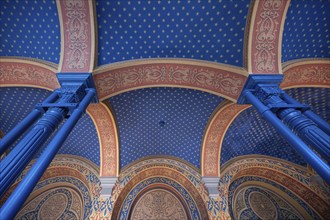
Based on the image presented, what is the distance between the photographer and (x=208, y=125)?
6.00 meters

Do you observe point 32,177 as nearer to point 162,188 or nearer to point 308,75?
point 162,188

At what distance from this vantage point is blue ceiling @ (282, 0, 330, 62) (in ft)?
12.9

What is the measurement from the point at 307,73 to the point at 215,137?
2.93 m

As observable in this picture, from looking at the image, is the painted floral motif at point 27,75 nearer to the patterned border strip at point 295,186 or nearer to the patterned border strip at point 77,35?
the patterned border strip at point 77,35

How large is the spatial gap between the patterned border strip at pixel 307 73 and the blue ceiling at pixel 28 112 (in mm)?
5325

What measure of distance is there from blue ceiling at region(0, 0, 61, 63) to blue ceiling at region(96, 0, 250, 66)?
3.10 ft

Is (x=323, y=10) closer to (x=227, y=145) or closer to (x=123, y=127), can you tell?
(x=227, y=145)

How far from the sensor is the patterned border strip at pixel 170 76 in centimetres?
442

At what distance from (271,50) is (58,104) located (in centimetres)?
430

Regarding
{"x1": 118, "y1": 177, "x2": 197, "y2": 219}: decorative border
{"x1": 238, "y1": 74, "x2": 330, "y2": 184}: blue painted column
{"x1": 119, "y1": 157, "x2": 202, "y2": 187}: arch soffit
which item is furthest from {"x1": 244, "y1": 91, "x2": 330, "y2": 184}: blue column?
{"x1": 118, "y1": 177, "x2": 197, "y2": 219}: decorative border

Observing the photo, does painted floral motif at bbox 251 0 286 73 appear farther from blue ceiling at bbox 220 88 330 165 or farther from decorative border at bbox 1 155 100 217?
decorative border at bbox 1 155 100 217

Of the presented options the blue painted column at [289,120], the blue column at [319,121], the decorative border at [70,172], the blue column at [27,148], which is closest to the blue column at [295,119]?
the blue painted column at [289,120]

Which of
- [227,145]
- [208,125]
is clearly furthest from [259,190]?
[208,125]

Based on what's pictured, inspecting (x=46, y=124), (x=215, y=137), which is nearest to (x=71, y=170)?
(x=46, y=124)
